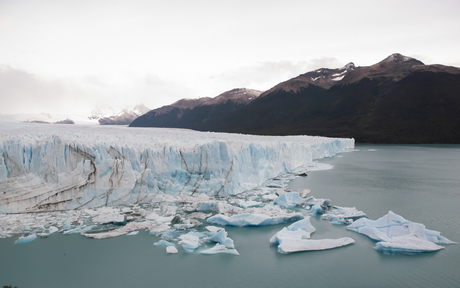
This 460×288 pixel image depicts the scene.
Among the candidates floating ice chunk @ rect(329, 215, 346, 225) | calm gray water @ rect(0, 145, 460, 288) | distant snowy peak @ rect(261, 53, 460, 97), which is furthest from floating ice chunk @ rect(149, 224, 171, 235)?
distant snowy peak @ rect(261, 53, 460, 97)

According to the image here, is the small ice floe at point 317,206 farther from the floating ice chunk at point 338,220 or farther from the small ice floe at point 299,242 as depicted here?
the small ice floe at point 299,242

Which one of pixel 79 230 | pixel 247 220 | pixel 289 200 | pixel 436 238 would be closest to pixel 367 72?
pixel 289 200

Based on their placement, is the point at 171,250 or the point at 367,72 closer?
the point at 171,250

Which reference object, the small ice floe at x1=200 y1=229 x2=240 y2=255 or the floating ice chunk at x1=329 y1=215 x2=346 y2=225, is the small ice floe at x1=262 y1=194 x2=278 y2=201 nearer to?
the floating ice chunk at x1=329 y1=215 x2=346 y2=225

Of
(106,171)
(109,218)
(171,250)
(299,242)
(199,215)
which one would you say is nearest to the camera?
(171,250)

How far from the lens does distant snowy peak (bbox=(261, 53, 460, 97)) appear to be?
58.9 m

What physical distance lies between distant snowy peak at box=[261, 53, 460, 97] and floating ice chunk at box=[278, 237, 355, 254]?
6260 cm

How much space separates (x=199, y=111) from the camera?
96312mm

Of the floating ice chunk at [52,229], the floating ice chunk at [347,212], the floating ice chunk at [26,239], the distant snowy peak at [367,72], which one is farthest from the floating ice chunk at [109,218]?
the distant snowy peak at [367,72]

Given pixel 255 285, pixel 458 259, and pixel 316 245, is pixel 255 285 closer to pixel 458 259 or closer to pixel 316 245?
pixel 316 245

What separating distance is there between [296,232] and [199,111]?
92.6 meters

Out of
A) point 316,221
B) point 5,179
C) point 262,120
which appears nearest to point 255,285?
point 316,221

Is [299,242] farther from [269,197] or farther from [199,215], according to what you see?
[269,197]

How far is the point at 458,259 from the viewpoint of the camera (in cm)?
477
